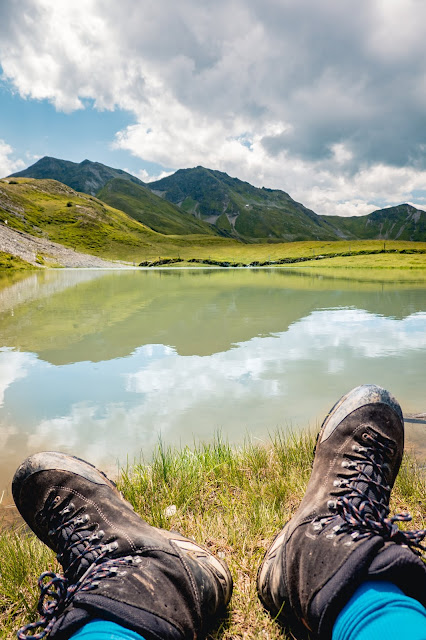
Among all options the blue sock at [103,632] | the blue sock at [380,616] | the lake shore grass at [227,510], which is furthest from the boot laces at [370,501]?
the blue sock at [103,632]

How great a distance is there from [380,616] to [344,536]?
407 millimetres

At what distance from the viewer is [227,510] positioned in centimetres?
284

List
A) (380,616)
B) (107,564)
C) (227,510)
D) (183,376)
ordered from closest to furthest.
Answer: (380,616) → (107,564) → (227,510) → (183,376)

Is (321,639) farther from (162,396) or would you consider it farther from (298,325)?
(298,325)

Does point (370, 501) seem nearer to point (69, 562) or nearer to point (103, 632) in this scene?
point (103, 632)

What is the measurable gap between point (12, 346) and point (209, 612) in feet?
32.6

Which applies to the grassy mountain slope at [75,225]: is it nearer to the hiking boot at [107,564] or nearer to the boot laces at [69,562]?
the hiking boot at [107,564]

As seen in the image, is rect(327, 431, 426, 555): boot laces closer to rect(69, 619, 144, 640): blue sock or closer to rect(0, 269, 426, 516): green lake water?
rect(69, 619, 144, 640): blue sock

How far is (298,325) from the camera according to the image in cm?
1270

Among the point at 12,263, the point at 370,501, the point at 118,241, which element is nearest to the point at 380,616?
the point at 370,501

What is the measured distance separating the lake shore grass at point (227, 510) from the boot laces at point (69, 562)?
0.55 ft

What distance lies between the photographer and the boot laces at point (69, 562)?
1816 mm

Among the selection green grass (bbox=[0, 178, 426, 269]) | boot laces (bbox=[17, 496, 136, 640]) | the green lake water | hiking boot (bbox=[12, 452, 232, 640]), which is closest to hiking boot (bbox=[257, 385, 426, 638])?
hiking boot (bbox=[12, 452, 232, 640])

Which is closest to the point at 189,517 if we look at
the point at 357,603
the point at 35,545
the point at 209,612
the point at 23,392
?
the point at 209,612
